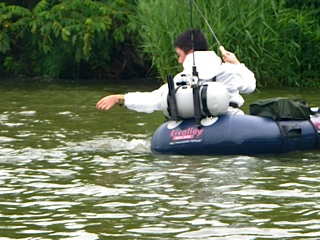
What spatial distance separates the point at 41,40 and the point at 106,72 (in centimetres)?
142

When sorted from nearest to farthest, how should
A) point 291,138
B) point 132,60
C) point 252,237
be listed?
1. point 252,237
2. point 291,138
3. point 132,60

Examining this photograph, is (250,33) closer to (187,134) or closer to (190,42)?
(190,42)

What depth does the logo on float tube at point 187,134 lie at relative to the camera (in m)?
9.89

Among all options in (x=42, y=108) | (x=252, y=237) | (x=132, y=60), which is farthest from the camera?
(x=132, y=60)

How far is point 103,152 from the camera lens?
1036 centimetres

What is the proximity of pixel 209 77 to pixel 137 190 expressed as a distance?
2.25 meters

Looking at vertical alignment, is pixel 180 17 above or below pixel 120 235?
above

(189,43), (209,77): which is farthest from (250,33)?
Result: (209,77)

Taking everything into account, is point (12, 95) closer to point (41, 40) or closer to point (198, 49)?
point (41, 40)

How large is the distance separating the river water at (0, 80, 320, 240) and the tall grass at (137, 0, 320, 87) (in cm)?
422

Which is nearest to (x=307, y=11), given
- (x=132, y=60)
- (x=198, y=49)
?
(x=132, y=60)

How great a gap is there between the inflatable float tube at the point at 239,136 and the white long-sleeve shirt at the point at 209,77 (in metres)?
0.34

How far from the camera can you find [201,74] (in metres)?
10.1

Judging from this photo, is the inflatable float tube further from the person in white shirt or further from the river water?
the person in white shirt
